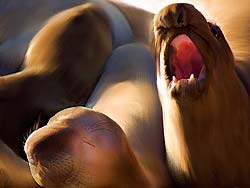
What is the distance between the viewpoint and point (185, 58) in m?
0.64

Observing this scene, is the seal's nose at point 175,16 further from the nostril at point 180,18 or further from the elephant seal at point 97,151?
the elephant seal at point 97,151

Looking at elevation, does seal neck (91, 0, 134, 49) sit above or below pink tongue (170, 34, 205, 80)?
below

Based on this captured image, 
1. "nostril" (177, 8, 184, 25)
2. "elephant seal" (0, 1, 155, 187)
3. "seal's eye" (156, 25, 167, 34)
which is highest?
"nostril" (177, 8, 184, 25)

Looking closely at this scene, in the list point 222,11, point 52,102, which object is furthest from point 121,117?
point 222,11

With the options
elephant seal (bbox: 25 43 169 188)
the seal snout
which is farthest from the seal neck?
the seal snout

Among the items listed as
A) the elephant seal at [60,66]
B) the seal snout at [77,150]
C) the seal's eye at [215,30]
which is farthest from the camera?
the elephant seal at [60,66]

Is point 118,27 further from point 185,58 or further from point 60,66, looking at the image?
point 185,58

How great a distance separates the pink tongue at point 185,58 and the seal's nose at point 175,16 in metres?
0.03

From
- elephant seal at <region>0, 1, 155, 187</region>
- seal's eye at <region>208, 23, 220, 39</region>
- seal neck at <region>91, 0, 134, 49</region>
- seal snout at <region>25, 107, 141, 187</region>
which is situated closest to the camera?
seal snout at <region>25, 107, 141, 187</region>

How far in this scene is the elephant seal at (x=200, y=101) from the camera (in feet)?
2.05

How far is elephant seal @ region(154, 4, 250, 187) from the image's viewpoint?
62cm

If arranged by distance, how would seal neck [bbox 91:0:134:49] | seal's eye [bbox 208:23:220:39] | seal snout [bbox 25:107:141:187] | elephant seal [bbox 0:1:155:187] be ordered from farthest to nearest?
seal neck [bbox 91:0:134:49]
elephant seal [bbox 0:1:155:187]
seal's eye [bbox 208:23:220:39]
seal snout [bbox 25:107:141:187]

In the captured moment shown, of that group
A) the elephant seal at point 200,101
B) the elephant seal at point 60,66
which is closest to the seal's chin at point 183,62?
the elephant seal at point 200,101

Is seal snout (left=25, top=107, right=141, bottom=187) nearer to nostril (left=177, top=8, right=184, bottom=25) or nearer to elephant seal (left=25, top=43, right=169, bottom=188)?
elephant seal (left=25, top=43, right=169, bottom=188)
